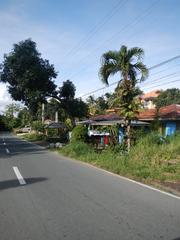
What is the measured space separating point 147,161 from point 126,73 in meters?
6.01

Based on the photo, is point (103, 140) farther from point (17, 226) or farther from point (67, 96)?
point (17, 226)

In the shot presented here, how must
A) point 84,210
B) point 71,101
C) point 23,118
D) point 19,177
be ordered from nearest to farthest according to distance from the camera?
point 84,210
point 19,177
point 71,101
point 23,118

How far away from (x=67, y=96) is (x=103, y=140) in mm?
15214

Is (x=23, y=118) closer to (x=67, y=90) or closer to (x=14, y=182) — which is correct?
(x=67, y=90)

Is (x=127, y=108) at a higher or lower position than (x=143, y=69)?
lower

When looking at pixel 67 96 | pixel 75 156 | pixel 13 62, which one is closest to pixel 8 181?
pixel 75 156

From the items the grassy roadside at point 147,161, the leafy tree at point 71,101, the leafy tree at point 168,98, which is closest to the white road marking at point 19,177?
the grassy roadside at point 147,161

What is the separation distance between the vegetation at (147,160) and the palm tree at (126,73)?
171 centimetres

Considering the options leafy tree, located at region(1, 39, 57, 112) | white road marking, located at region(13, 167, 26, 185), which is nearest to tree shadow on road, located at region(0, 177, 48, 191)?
white road marking, located at region(13, 167, 26, 185)

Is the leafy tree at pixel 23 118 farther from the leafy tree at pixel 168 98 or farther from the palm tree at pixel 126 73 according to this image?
the palm tree at pixel 126 73

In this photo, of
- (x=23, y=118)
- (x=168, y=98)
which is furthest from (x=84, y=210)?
(x=23, y=118)

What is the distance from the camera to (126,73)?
66.9 feet

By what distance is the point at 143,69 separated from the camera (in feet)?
68.0

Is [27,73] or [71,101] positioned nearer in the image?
[27,73]
